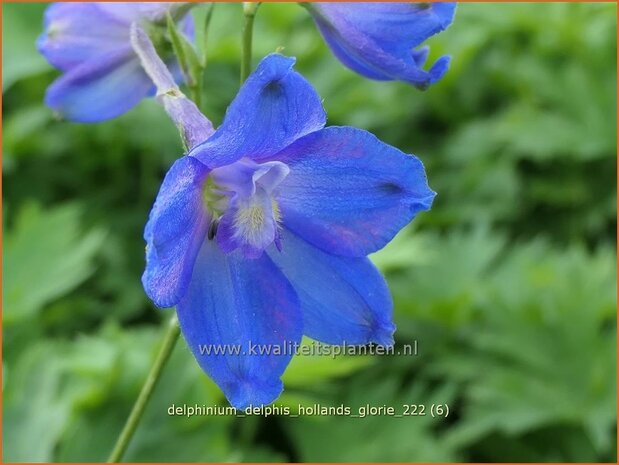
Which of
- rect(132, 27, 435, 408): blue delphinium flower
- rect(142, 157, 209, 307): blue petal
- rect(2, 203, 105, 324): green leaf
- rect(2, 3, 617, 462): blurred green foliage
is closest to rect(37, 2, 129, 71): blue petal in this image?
rect(132, 27, 435, 408): blue delphinium flower

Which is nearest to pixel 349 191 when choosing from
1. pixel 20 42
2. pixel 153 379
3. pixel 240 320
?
pixel 240 320

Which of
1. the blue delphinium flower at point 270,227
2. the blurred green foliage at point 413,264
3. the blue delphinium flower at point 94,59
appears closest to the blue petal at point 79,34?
the blue delphinium flower at point 94,59

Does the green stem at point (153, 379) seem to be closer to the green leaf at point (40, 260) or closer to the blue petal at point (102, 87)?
the blue petal at point (102, 87)

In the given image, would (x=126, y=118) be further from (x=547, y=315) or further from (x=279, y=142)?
(x=279, y=142)

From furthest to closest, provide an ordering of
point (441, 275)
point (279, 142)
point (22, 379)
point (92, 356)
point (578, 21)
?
point (578, 21), point (441, 275), point (92, 356), point (22, 379), point (279, 142)

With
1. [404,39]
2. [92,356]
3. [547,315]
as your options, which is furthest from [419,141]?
[404,39]

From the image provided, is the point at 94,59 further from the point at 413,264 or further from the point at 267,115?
the point at 413,264
